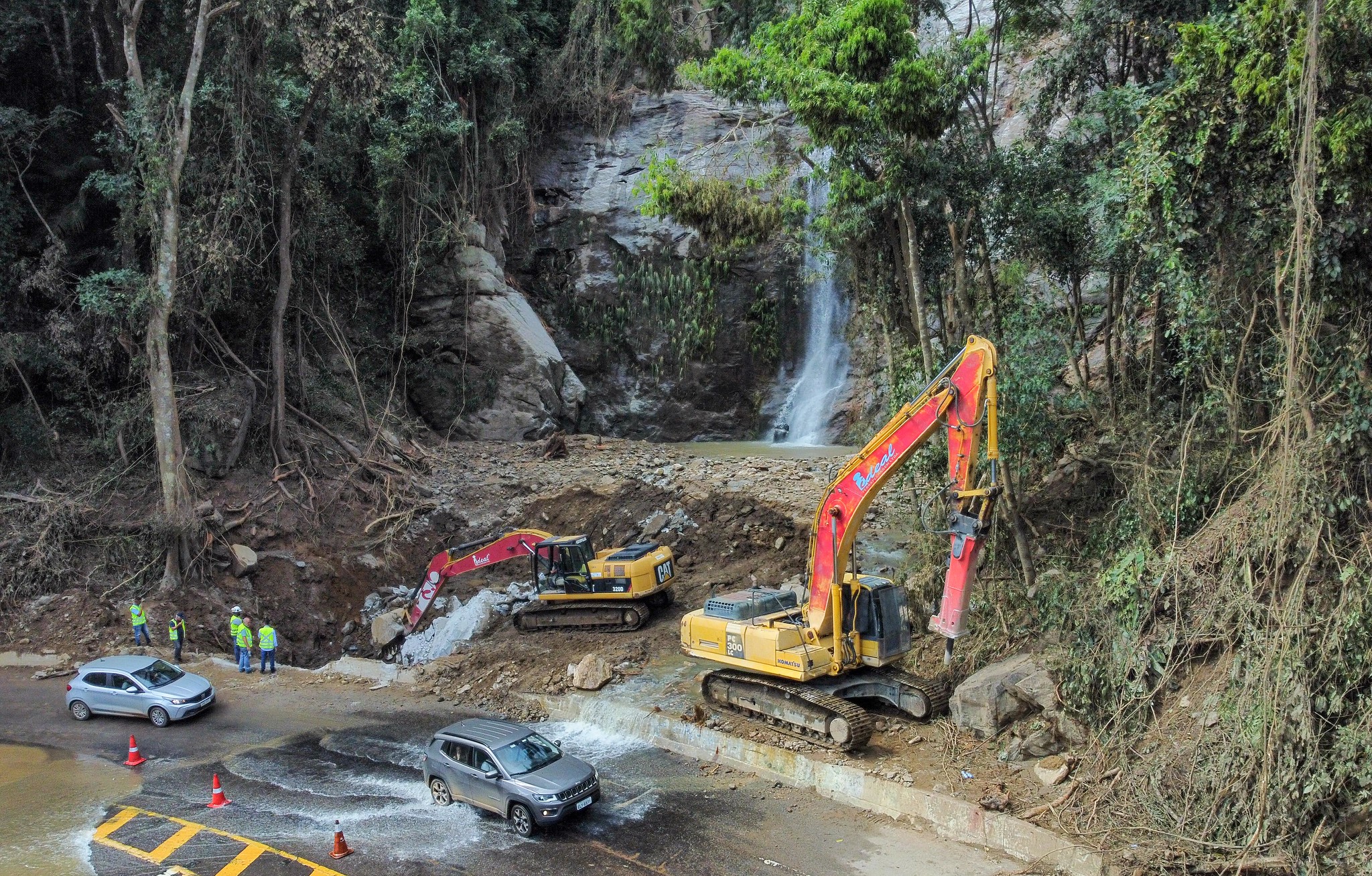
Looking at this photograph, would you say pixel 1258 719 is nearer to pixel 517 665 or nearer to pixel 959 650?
pixel 959 650

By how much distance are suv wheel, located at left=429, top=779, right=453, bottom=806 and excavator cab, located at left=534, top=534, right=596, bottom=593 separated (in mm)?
5812

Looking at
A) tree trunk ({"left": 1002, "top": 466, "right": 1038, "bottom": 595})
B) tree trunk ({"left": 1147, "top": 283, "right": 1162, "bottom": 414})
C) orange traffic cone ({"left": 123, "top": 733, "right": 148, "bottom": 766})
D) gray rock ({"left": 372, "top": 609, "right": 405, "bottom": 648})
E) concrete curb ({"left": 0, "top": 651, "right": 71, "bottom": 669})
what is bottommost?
gray rock ({"left": 372, "top": 609, "right": 405, "bottom": 648})

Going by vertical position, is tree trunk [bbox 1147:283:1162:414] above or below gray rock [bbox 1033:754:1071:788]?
above

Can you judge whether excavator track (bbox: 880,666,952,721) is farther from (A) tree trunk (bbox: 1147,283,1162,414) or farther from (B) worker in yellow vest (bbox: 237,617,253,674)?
(B) worker in yellow vest (bbox: 237,617,253,674)

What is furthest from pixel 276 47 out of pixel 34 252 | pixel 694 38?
pixel 694 38

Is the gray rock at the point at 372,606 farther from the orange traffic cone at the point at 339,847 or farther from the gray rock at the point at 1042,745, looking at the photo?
the gray rock at the point at 1042,745

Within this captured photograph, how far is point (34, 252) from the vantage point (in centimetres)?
2100

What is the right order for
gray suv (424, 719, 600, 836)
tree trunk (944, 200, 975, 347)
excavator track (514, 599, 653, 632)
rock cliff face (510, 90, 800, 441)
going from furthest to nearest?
rock cliff face (510, 90, 800, 441) → excavator track (514, 599, 653, 632) → tree trunk (944, 200, 975, 347) → gray suv (424, 719, 600, 836)

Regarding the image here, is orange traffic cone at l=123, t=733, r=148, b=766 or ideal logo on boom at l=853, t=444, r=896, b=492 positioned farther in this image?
orange traffic cone at l=123, t=733, r=148, b=766

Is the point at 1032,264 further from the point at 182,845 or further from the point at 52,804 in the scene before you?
the point at 52,804

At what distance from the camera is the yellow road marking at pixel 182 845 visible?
9.20 meters

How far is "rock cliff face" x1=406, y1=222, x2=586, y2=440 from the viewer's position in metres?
28.7

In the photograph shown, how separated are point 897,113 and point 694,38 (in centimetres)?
1303

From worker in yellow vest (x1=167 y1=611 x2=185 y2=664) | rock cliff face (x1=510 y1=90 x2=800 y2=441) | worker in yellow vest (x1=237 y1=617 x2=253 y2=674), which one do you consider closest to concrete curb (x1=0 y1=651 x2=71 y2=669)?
worker in yellow vest (x1=167 y1=611 x2=185 y2=664)
